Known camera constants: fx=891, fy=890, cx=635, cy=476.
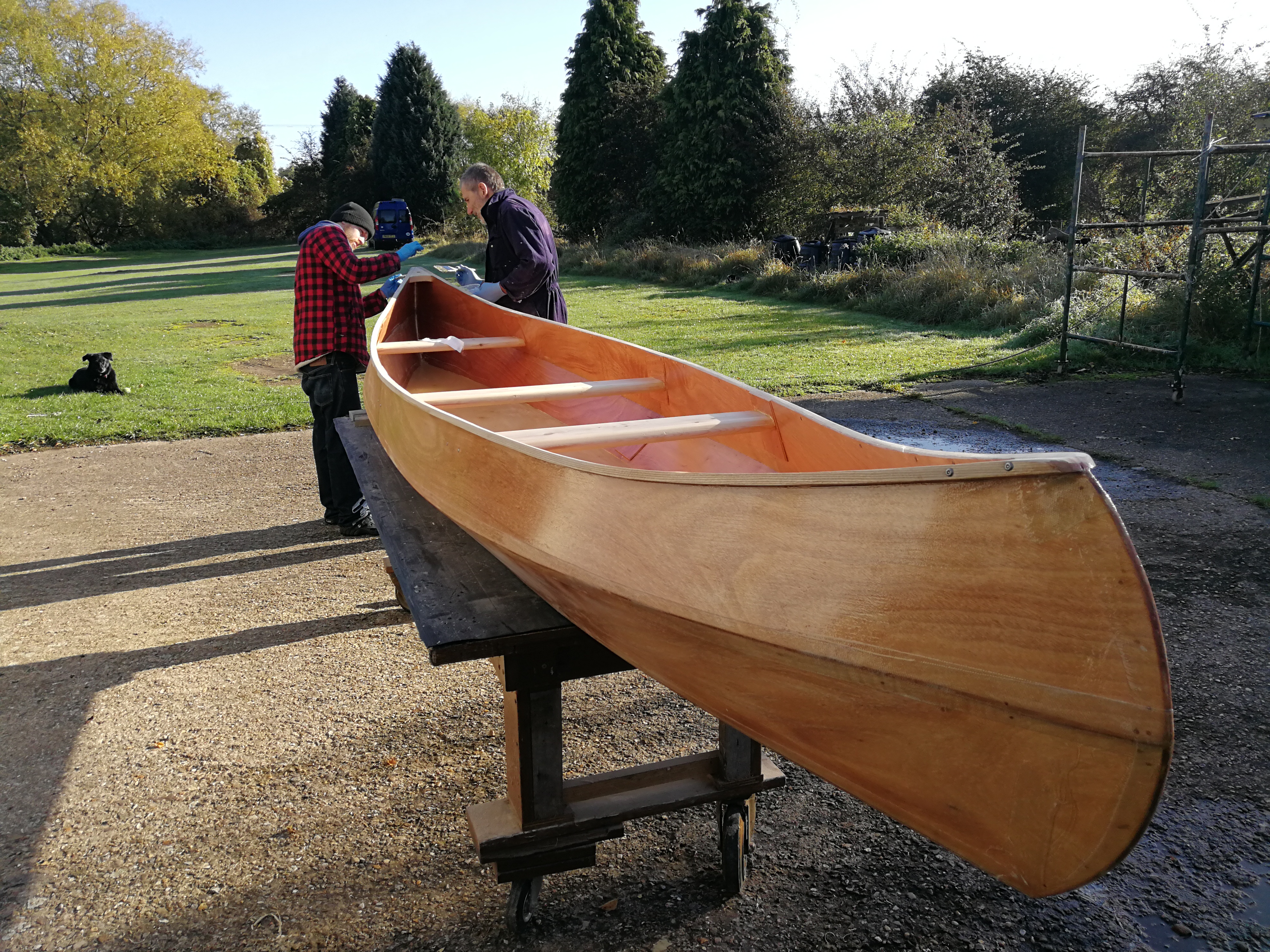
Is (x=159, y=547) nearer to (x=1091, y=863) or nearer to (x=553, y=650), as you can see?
(x=553, y=650)

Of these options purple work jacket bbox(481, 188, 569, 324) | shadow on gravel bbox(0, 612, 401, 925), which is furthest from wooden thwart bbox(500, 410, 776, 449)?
purple work jacket bbox(481, 188, 569, 324)

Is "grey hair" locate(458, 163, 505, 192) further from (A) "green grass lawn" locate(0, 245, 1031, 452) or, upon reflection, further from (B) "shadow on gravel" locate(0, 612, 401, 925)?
(A) "green grass lawn" locate(0, 245, 1031, 452)

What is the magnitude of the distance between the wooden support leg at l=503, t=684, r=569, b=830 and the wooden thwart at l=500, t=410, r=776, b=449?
735 millimetres

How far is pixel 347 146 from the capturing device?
172 feet

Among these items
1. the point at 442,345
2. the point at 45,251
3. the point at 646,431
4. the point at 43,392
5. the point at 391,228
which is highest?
the point at 391,228

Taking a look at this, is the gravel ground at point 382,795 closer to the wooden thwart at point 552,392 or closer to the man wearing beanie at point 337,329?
the man wearing beanie at point 337,329

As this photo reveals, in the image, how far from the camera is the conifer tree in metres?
23.9

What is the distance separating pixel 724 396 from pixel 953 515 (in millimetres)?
1691

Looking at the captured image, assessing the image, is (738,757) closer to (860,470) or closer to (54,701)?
(860,470)

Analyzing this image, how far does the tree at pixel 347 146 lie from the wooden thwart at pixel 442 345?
4508 centimetres

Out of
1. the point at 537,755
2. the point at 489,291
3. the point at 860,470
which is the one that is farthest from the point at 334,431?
the point at 860,470

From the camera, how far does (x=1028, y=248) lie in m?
15.5

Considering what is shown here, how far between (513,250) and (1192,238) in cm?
663

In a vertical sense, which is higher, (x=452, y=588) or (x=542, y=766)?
(x=452, y=588)
